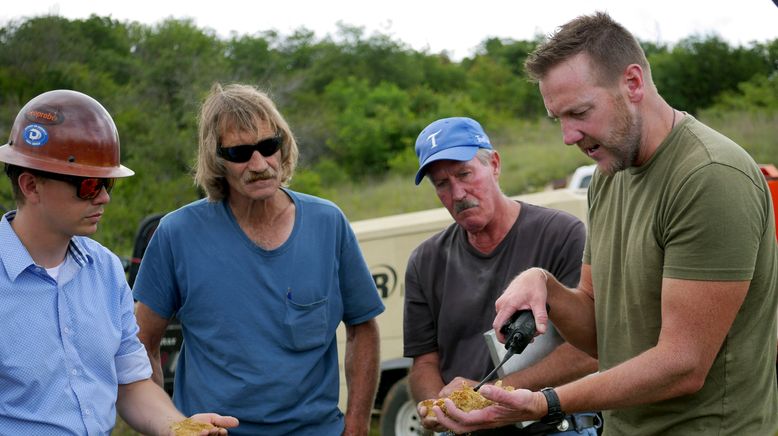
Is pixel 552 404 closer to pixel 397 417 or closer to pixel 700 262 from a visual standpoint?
pixel 700 262

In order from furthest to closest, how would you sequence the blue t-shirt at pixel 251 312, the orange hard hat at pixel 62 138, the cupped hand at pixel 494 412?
1. the blue t-shirt at pixel 251 312
2. the orange hard hat at pixel 62 138
3. the cupped hand at pixel 494 412

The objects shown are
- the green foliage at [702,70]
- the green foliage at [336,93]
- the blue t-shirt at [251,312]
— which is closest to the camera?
the blue t-shirt at [251,312]

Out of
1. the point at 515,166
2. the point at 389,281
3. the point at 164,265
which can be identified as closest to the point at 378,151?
the point at 515,166

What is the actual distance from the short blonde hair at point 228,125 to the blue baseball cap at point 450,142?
59cm

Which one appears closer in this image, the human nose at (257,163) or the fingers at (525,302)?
the fingers at (525,302)

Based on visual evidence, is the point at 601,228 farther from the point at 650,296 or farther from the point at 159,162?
the point at 159,162

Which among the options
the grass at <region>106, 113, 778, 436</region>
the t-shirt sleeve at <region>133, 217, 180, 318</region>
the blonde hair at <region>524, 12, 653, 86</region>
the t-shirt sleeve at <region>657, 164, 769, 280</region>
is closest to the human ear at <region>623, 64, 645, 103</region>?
the blonde hair at <region>524, 12, 653, 86</region>

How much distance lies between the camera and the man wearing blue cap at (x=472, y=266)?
3.87m

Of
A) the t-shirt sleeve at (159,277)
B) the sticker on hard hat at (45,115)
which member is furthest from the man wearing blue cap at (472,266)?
the sticker on hard hat at (45,115)

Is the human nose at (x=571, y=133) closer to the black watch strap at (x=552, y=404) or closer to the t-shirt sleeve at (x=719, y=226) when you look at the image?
the t-shirt sleeve at (x=719, y=226)

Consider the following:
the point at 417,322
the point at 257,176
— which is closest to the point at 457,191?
the point at 417,322

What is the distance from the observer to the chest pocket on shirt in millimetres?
3914

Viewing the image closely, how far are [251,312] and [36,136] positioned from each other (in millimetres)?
1228

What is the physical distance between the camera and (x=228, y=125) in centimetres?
400
